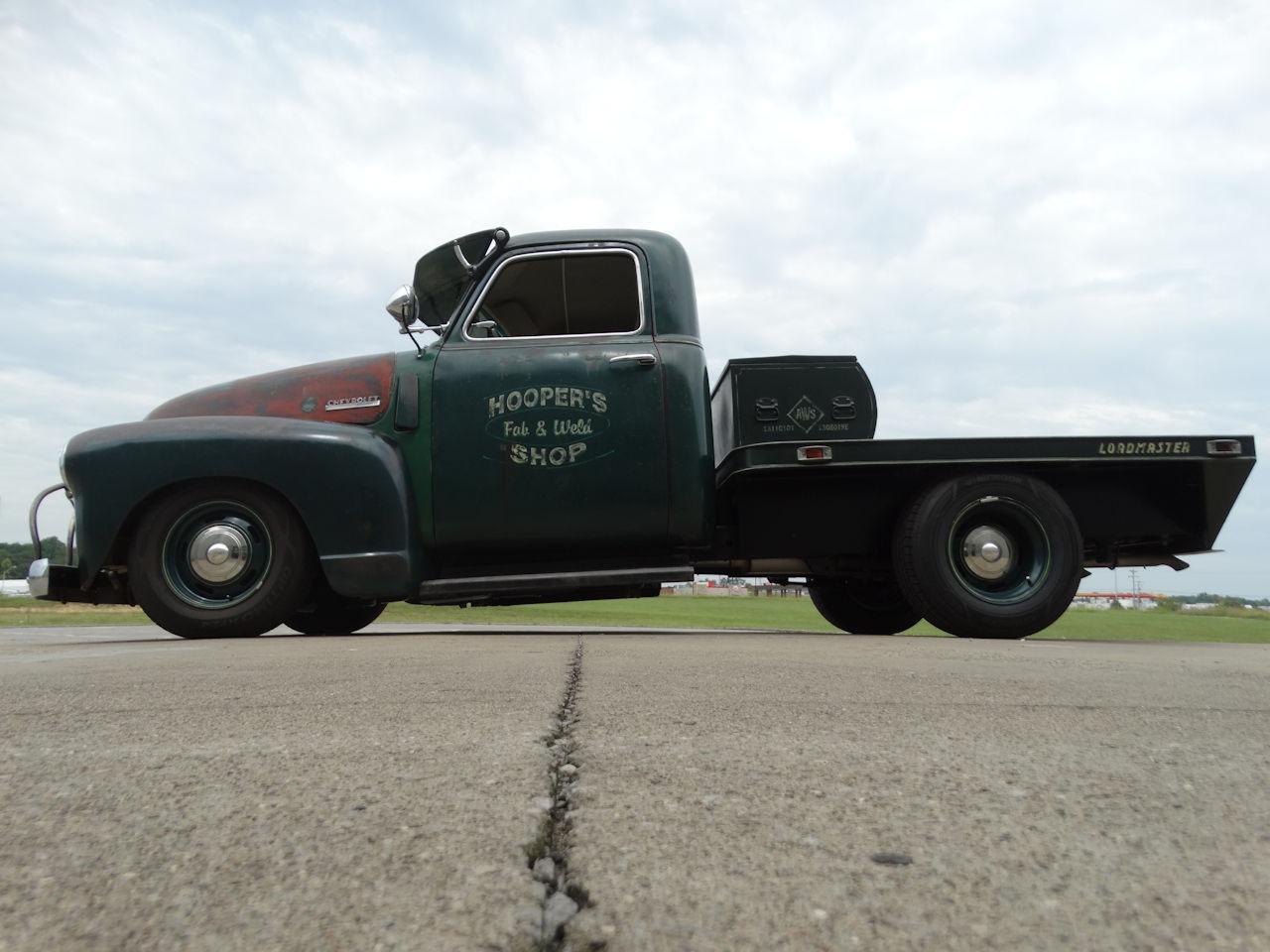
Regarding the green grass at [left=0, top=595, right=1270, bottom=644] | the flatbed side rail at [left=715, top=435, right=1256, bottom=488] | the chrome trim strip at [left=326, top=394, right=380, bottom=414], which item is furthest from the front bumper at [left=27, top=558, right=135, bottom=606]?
the green grass at [left=0, top=595, right=1270, bottom=644]

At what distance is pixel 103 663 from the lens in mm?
3133

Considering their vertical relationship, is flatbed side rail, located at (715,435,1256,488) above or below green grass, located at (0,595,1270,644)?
above

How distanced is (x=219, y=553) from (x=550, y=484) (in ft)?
5.00

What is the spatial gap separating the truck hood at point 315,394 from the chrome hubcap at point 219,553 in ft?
2.04

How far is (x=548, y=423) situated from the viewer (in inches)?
177

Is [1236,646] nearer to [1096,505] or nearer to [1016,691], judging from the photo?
[1096,505]

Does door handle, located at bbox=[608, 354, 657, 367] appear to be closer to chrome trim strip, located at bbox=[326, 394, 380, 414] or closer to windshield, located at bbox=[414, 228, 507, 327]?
windshield, located at bbox=[414, 228, 507, 327]

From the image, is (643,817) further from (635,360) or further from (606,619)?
(606,619)

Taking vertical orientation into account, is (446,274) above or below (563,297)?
above

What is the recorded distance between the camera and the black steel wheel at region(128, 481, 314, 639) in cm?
437

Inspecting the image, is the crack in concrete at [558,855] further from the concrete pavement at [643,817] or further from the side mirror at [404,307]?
the side mirror at [404,307]

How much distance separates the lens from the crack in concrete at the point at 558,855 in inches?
36.1

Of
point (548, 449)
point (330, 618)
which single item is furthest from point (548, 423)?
point (330, 618)

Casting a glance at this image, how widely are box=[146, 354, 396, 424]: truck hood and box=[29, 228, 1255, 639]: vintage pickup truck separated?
0.01m
